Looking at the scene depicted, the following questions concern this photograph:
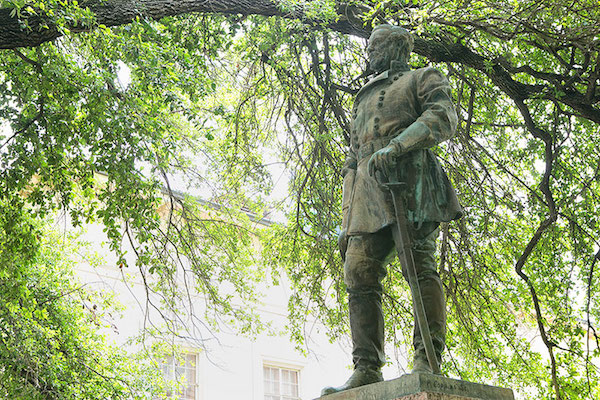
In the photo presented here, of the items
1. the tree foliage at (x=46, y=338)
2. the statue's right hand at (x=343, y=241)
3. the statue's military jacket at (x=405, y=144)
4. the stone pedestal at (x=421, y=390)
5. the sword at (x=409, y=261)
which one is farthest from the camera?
the tree foliage at (x=46, y=338)

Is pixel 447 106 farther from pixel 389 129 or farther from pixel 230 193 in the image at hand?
pixel 230 193

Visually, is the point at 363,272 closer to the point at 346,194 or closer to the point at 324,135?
the point at 346,194

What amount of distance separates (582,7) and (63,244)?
7275 mm

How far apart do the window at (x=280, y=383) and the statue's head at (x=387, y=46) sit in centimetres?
1264

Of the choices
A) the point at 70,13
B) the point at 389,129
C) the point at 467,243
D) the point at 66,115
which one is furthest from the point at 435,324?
the point at 467,243

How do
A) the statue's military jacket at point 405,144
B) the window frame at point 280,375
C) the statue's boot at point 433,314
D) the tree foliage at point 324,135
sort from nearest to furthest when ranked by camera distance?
the statue's boot at point 433,314 → the statue's military jacket at point 405,144 → the tree foliage at point 324,135 → the window frame at point 280,375

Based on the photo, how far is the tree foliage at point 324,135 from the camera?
6.85 metres

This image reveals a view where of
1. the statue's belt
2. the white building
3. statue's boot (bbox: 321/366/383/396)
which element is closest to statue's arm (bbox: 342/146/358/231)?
the statue's belt

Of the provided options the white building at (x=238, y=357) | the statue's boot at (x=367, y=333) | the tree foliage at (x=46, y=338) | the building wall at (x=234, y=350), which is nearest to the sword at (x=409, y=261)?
the statue's boot at (x=367, y=333)

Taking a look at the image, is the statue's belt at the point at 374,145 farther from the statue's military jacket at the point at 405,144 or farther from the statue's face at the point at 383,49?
the statue's face at the point at 383,49

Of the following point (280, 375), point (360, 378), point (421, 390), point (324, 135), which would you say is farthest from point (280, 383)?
point (421, 390)

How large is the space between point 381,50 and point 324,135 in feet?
13.9

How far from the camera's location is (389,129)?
4.26 metres

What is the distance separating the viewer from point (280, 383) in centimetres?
1661
